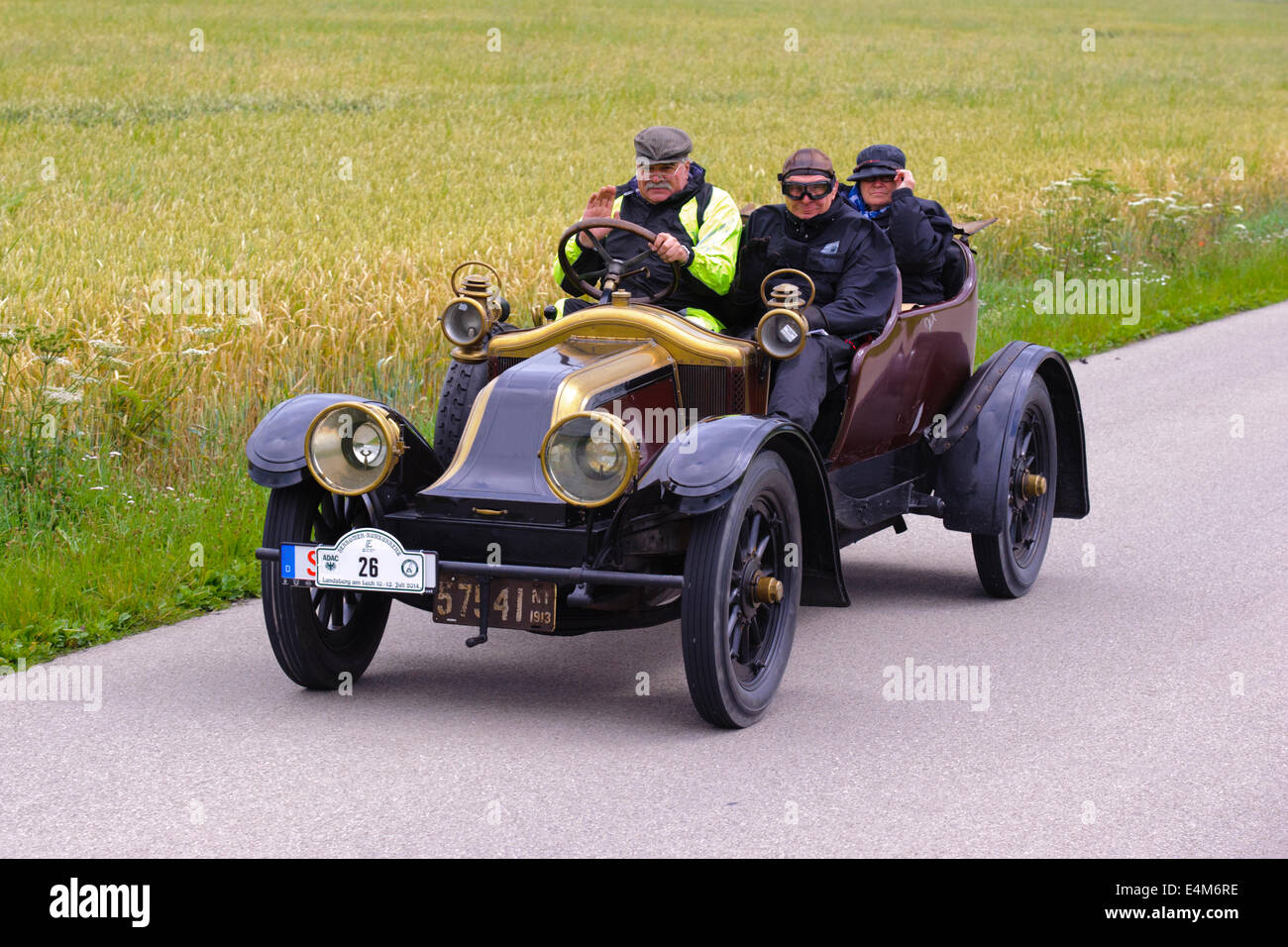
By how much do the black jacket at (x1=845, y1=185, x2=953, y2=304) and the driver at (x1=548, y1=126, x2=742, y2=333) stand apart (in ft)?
2.74

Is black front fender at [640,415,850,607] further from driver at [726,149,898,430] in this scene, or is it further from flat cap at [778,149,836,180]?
flat cap at [778,149,836,180]

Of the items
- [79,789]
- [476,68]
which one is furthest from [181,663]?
[476,68]

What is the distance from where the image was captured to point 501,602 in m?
5.43

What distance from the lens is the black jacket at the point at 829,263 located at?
269 inches

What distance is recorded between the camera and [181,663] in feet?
20.7

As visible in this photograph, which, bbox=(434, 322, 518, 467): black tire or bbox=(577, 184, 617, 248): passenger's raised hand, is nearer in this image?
bbox=(434, 322, 518, 467): black tire

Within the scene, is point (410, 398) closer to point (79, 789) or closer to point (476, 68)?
point (79, 789)

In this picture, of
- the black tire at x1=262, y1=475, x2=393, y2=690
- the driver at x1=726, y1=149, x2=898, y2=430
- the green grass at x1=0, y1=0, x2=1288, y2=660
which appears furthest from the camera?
the green grass at x1=0, y1=0, x2=1288, y2=660

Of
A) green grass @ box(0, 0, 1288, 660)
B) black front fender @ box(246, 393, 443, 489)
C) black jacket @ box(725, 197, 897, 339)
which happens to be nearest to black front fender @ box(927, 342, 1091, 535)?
black jacket @ box(725, 197, 897, 339)

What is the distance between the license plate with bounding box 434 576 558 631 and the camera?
5.39 m

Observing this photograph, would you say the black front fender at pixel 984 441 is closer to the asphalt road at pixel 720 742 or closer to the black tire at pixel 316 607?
the asphalt road at pixel 720 742

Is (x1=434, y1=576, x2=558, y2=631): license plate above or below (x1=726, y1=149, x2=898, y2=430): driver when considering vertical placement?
below

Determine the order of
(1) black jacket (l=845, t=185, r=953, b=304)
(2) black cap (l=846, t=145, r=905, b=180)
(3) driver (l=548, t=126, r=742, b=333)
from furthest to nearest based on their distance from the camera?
(2) black cap (l=846, t=145, r=905, b=180)
(1) black jacket (l=845, t=185, r=953, b=304)
(3) driver (l=548, t=126, r=742, b=333)

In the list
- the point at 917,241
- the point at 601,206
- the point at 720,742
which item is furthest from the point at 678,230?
the point at 720,742
